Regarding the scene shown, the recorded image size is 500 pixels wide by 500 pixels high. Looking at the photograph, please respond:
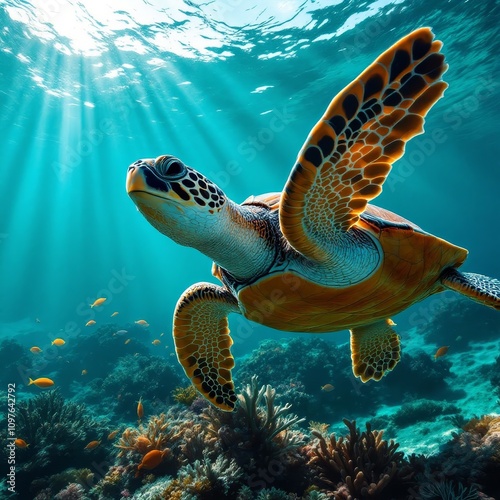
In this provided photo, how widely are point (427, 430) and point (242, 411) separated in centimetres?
456

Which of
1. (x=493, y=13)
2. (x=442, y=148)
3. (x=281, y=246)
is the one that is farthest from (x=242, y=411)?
(x=442, y=148)

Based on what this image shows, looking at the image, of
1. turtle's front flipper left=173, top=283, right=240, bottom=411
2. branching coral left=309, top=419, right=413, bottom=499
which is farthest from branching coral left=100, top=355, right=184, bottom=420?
branching coral left=309, top=419, right=413, bottom=499

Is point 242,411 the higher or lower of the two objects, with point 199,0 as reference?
lower

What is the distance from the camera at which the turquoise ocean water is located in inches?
539

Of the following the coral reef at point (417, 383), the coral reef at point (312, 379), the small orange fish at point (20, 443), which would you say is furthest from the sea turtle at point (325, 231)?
the coral reef at point (417, 383)

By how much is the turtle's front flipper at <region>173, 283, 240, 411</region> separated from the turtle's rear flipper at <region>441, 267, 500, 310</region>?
2052 millimetres

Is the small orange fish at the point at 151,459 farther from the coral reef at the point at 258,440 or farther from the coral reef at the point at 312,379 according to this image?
the coral reef at the point at 312,379

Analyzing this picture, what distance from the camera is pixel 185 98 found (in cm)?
2034

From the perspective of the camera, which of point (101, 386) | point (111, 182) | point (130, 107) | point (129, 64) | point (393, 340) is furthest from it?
point (111, 182)

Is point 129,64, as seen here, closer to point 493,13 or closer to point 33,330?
point 493,13

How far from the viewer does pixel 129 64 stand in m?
17.1

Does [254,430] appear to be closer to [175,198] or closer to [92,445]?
[175,198]

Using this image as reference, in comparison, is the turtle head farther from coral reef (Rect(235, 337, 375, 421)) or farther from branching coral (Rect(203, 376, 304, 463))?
coral reef (Rect(235, 337, 375, 421))

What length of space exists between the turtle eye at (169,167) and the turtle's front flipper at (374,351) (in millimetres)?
3309
